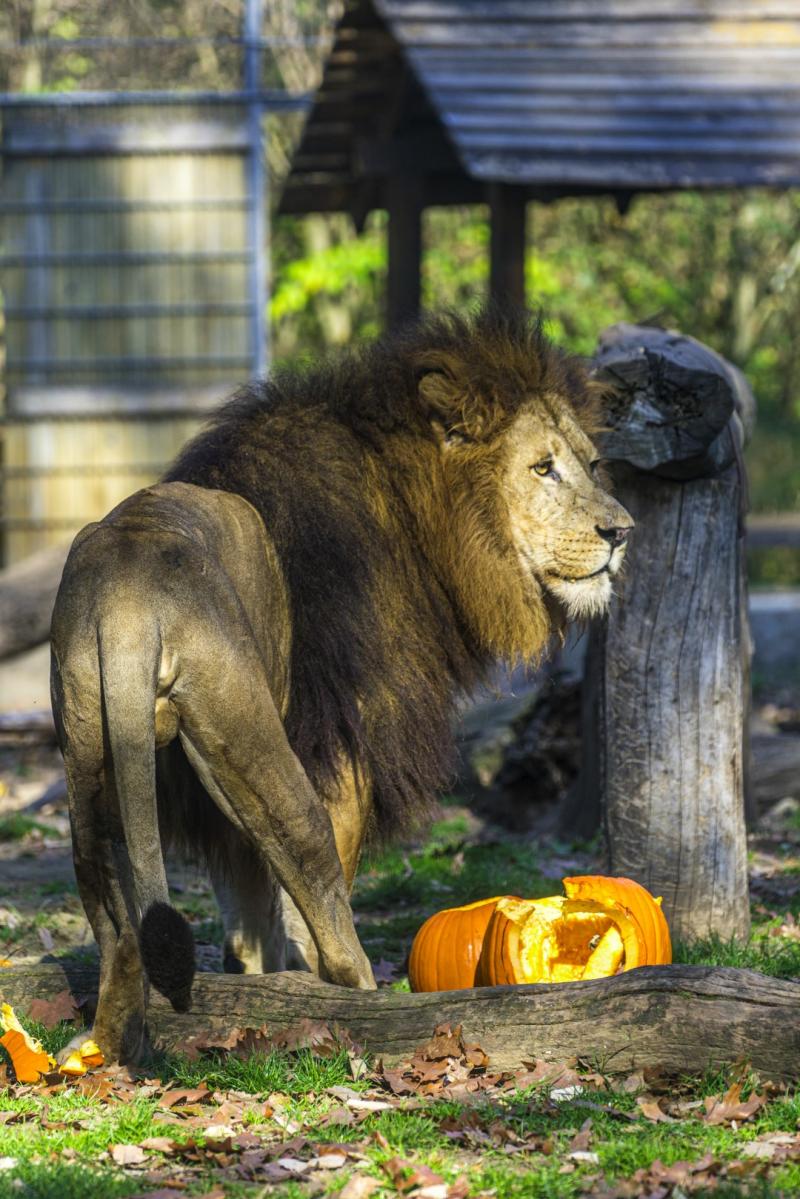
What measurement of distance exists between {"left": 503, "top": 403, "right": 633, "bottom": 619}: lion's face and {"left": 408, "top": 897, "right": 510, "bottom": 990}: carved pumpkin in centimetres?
97

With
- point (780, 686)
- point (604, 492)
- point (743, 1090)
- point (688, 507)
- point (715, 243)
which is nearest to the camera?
point (743, 1090)

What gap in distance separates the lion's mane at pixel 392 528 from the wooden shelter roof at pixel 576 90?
15.1 feet

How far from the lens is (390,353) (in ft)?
16.0

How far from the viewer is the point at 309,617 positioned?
4484 mm

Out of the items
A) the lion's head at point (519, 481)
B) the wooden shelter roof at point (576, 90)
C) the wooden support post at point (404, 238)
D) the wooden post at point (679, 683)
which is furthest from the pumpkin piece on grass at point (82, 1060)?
the wooden support post at point (404, 238)

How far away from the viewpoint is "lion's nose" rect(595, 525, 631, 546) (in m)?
4.64

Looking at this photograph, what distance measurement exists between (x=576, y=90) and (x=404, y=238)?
2143 mm

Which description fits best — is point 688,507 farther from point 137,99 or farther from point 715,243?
point 715,243

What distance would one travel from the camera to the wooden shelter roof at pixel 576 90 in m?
9.50

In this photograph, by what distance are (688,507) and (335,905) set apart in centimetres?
187

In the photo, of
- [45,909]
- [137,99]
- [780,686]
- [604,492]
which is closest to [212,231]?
[137,99]

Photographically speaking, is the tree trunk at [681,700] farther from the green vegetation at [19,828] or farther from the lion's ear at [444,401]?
the green vegetation at [19,828]

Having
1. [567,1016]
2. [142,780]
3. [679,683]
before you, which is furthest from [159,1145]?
[679,683]

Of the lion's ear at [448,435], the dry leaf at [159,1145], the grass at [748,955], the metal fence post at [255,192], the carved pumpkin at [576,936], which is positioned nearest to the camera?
the dry leaf at [159,1145]
